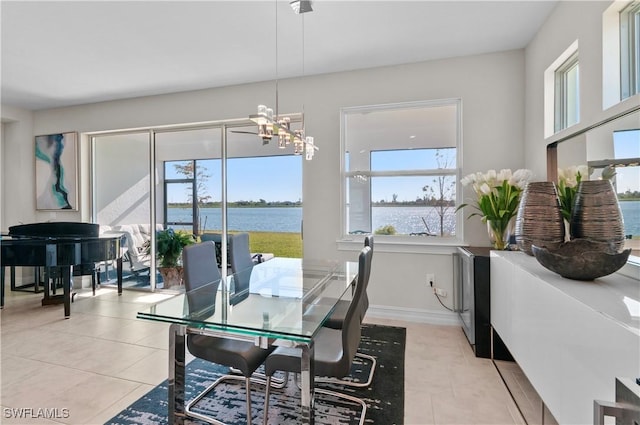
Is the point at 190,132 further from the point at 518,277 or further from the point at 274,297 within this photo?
the point at 518,277

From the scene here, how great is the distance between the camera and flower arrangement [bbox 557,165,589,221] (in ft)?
6.22

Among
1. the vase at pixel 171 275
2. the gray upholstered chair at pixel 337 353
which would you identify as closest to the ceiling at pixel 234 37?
the gray upholstered chair at pixel 337 353

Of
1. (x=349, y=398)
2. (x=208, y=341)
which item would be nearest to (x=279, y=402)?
(x=349, y=398)

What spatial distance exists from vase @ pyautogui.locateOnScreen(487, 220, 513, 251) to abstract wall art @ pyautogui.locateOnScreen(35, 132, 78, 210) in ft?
18.8

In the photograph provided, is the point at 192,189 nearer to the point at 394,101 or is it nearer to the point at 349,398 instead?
the point at 394,101

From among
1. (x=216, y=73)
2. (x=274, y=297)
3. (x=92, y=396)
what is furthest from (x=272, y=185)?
(x=92, y=396)

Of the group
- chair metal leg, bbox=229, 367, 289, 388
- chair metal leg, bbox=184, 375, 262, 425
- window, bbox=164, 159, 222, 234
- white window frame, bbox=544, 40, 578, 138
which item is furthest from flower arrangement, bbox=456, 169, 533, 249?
window, bbox=164, 159, 222, 234

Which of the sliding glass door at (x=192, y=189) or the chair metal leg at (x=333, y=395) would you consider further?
the sliding glass door at (x=192, y=189)

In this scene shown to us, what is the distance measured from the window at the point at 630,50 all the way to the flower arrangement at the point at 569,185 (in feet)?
1.48

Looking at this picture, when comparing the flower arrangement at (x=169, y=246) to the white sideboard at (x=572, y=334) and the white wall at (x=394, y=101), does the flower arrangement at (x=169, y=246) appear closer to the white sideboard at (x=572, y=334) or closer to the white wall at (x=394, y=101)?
the white wall at (x=394, y=101)

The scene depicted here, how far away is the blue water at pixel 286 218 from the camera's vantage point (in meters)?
3.40

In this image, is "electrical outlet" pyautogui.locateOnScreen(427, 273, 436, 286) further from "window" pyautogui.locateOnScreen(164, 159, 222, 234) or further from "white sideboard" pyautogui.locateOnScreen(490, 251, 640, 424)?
"window" pyautogui.locateOnScreen(164, 159, 222, 234)

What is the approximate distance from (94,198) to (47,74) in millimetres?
1943

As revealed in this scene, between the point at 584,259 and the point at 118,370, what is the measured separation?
310 cm
